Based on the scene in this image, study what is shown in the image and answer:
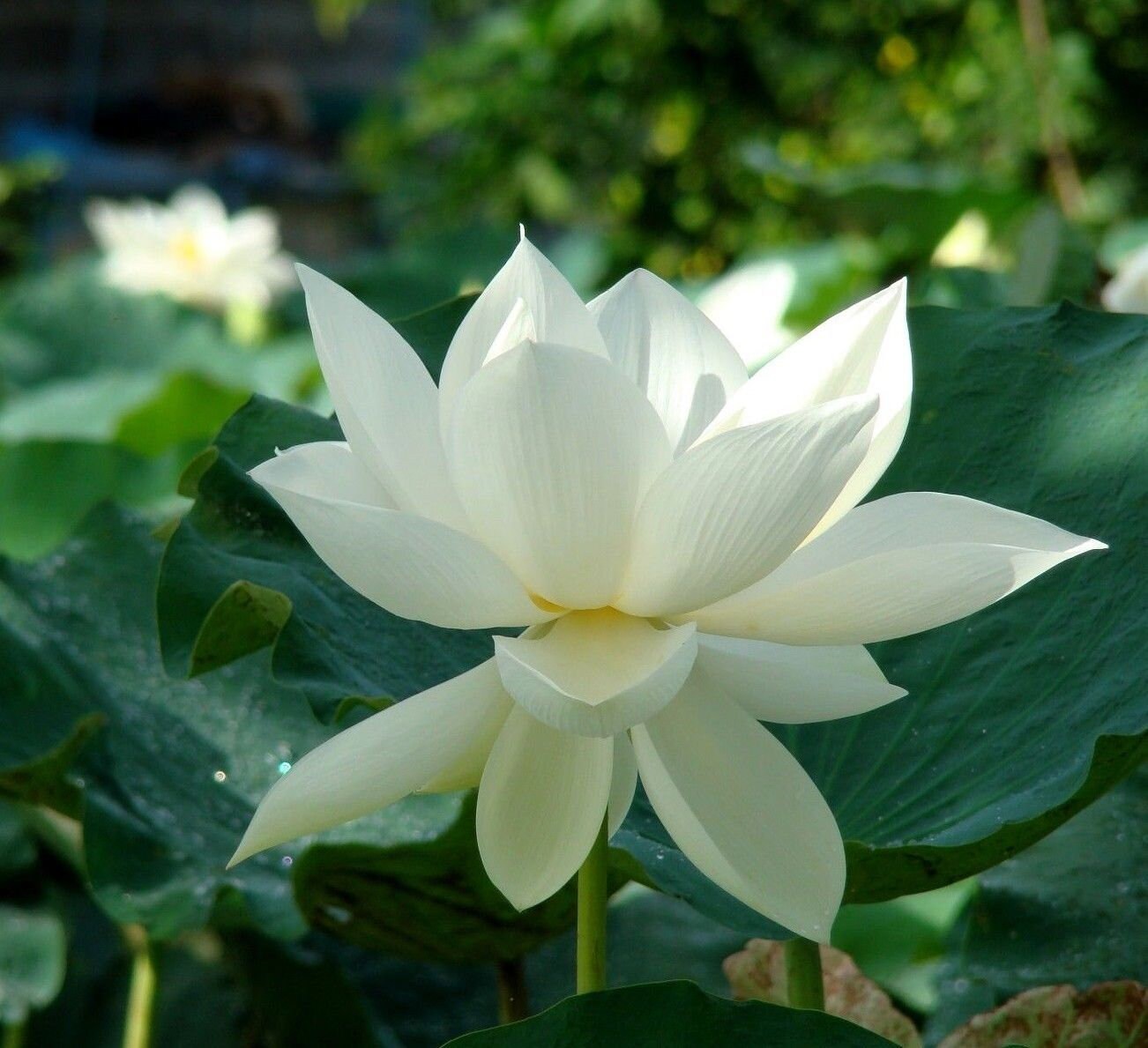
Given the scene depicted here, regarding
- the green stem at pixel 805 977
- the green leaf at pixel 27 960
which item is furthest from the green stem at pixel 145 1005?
the green stem at pixel 805 977

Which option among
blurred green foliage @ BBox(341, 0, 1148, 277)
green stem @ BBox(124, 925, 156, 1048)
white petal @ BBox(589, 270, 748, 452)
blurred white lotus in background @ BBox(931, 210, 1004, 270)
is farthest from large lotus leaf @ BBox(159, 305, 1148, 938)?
blurred green foliage @ BBox(341, 0, 1148, 277)

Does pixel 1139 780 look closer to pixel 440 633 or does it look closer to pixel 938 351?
pixel 938 351

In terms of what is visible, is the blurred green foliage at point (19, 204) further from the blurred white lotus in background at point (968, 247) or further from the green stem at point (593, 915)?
the green stem at point (593, 915)

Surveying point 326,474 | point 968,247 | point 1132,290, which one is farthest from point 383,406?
point 968,247

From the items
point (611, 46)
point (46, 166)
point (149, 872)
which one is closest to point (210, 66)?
point (46, 166)

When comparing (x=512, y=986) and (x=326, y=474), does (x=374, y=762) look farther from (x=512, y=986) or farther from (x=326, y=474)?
(x=512, y=986)
